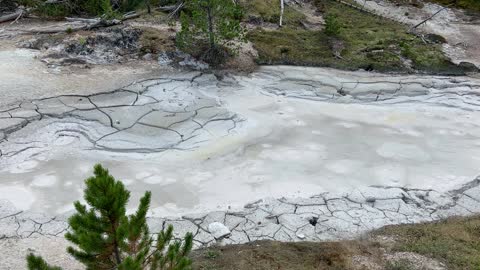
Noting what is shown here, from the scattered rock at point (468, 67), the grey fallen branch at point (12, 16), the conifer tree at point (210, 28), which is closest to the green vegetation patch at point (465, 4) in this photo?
the scattered rock at point (468, 67)

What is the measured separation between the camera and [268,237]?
5715 millimetres

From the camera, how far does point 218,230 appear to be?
572 centimetres

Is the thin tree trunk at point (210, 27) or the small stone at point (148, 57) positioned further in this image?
the small stone at point (148, 57)

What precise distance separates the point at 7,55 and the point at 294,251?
743cm

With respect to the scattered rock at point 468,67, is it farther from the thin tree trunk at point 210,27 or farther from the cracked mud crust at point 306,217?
the thin tree trunk at point 210,27

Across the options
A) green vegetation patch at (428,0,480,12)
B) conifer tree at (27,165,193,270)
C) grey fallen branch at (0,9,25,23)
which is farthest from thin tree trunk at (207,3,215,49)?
green vegetation patch at (428,0,480,12)

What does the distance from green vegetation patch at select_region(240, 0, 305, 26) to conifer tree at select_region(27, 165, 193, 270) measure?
1010 centimetres

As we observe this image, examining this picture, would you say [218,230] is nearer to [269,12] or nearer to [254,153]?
[254,153]

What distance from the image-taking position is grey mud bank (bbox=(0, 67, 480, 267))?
6043mm

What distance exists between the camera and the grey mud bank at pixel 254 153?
604 cm

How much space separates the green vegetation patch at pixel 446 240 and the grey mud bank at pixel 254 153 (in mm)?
240

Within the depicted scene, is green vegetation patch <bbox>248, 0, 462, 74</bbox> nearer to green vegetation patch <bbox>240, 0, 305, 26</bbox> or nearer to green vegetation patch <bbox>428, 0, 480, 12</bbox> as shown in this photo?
green vegetation patch <bbox>240, 0, 305, 26</bbox>

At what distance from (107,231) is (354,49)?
376 inches

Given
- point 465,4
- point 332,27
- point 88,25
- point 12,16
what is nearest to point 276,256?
point 88,25
